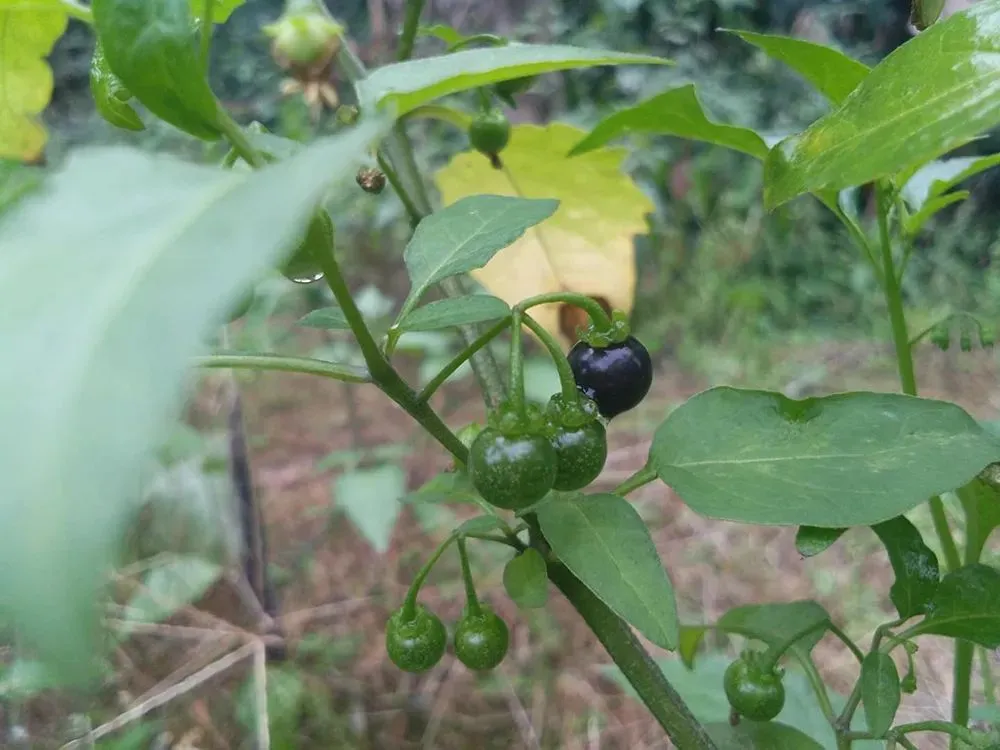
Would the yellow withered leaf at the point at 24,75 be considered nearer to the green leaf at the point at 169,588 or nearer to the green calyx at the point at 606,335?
the green calyx at the point at 606,335

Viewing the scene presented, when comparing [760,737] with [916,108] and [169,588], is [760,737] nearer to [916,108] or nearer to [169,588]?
[916,108]

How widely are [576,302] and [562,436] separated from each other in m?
0.07

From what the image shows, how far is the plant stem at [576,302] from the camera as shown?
15.5 inches

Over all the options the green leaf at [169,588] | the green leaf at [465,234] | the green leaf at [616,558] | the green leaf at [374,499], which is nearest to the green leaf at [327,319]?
the green leaf at [465,234]

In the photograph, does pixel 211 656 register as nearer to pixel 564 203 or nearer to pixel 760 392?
pixel 564 203

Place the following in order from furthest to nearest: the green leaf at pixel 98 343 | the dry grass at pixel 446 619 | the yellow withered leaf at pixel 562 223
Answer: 1. the dry grass at pixel 446 619
2. the yellow withered leaf at pixel 562 223
3. the green leaf at pixel 98 343

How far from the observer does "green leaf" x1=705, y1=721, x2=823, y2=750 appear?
1.73ft

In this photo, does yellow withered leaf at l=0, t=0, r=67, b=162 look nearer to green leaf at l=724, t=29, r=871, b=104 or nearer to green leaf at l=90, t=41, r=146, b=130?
green leaf at l=90, t=41, r=146, b=130

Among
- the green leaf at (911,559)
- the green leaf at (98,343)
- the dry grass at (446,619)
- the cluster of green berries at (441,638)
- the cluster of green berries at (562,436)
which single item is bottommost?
the dry grass at (446,619)

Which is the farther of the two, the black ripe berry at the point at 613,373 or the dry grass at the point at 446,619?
the dry grass at the point at 446,619

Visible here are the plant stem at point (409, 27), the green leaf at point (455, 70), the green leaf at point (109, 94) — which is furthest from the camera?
the plant stem at point (409, 27)

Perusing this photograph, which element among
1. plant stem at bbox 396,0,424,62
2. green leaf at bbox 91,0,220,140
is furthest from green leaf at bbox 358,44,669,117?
plant stem at bbox 396,0,424,62

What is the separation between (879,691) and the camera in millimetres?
460

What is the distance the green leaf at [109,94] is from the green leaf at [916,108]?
32cm
